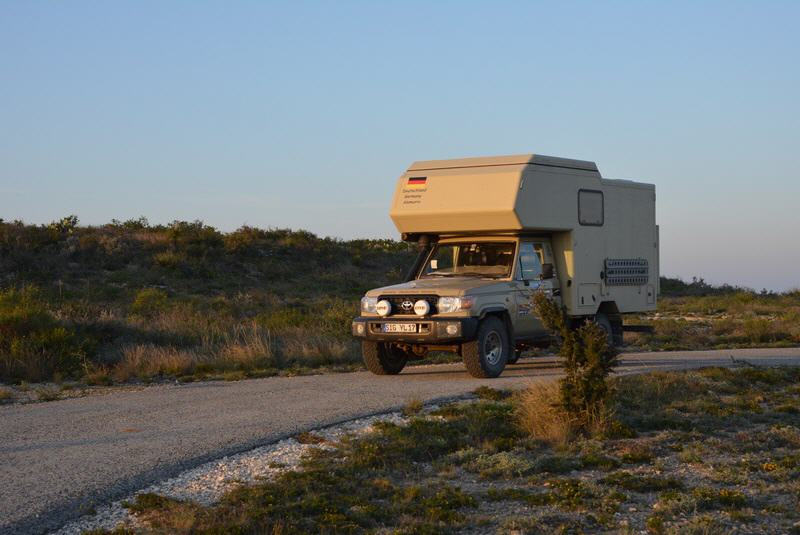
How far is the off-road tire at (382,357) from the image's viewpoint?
16.1 metres

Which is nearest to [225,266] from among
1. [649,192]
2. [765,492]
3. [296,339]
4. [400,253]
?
[400,253]

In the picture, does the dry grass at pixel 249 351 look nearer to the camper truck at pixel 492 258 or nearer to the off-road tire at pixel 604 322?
the camper truck at pixel 492 258

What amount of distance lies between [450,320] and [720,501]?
707 cm

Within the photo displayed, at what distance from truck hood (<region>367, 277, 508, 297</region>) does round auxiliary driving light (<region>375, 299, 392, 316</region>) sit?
134 mm

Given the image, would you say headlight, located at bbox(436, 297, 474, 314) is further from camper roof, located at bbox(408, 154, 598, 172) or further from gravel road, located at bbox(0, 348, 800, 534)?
camper roof, located at bbox(408, 154, 598, 172)

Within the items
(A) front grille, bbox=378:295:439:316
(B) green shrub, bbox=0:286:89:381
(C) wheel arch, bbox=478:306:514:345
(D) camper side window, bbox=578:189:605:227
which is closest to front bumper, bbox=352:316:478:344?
(A) front grille, bbox=378:295:439:316

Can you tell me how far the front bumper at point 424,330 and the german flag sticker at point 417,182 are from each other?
229 centimetres

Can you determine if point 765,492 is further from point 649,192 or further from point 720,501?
point 649,192

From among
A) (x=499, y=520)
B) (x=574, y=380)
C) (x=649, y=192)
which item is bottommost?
(x=499, y=520)

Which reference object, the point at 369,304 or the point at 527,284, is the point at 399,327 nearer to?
the point at 369,304

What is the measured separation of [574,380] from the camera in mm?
11117

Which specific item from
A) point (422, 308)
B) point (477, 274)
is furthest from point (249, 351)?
point (477, 274)

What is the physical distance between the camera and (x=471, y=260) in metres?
16.4

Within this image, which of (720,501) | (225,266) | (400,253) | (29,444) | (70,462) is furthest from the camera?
(400,253)
